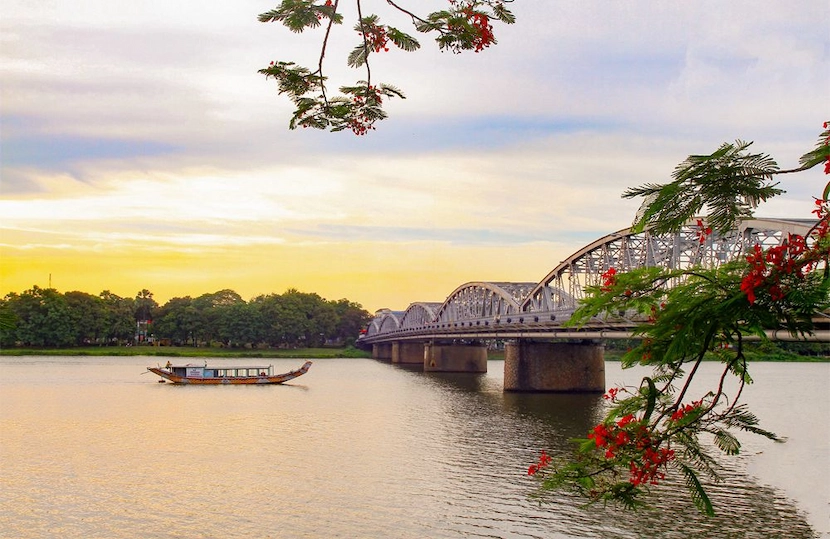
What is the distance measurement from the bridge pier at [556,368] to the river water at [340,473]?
10.8 meters

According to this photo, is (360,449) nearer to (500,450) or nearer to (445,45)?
(500,450)

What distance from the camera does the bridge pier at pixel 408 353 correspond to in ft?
497

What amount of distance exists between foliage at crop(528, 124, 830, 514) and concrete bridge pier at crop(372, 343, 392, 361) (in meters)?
164

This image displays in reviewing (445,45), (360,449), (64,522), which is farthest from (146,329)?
(445,45)

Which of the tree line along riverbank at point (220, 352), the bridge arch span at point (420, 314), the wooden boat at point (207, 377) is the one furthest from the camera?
the tree line along riverbank at point (220, 352)

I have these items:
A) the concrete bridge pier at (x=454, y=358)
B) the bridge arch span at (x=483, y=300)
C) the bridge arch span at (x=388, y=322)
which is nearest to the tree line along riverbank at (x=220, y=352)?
the bridge arch span at (x=388, y=322)

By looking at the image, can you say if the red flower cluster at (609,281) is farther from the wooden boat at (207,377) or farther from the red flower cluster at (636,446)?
the wooden boat at (207,377)

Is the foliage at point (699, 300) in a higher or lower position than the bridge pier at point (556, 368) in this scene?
higher

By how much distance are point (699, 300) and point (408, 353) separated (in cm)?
14647

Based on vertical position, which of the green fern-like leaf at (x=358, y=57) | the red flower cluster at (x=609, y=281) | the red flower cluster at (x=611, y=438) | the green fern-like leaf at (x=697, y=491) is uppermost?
the green fern-like leaf at (x=358, y=57)

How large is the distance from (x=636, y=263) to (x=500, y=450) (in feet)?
98.0

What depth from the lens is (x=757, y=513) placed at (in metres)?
27.4

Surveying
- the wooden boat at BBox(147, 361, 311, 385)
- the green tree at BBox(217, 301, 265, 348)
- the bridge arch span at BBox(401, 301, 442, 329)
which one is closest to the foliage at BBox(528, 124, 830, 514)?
the wooden boat at BBox(147, 361, 311, 385)

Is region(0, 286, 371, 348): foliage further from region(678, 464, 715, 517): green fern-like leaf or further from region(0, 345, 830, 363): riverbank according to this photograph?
region(678, 464, 715, 517): green fern-like leaf
